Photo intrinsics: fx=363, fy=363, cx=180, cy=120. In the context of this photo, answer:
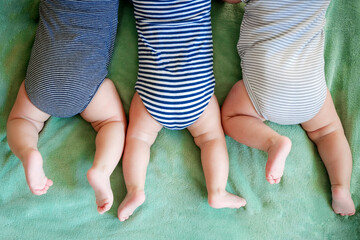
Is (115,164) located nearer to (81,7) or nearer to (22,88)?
(22,88)

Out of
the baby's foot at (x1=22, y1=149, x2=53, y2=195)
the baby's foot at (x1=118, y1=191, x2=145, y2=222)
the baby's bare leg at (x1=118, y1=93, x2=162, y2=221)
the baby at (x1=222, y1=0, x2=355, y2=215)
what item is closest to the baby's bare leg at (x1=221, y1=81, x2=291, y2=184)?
the baby at (x1=222, y1=0, x2=355, y2=215)

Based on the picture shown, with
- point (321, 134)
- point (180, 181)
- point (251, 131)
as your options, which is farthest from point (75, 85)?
point (321, 134)

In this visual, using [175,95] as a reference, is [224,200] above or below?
below

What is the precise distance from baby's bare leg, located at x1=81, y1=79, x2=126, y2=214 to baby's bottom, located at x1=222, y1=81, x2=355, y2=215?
0.35 m

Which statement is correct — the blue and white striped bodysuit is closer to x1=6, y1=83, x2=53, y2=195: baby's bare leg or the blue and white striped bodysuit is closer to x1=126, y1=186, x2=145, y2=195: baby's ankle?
x1=6, y1=83, x2=53, y2=195: baby's bare leg

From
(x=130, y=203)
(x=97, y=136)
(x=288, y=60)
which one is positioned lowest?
(x=130, y=203)

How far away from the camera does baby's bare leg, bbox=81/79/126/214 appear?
1.07m

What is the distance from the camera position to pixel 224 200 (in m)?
1.11

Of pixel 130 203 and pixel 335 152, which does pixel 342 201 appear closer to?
pixel 335 152

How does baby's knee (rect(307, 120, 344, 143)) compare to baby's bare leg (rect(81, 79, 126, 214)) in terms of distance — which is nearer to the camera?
baby's bare leg (rect(81, 79, 126, 214))

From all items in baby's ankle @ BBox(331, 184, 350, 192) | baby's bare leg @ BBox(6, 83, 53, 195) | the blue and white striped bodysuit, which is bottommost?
baby's ankle @ BBox(331, 184, 350, 192)

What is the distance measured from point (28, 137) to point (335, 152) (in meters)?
0.97

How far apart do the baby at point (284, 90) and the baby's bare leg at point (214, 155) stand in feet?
0.16

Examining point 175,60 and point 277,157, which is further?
point 175,60
